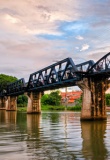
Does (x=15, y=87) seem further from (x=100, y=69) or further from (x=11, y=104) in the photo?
(x=100, y=69)

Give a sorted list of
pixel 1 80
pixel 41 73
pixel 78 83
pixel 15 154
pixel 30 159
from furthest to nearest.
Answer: pixel 1 80, pixel 41 73, pixel 78 83, pixel 15 154, pixel 30 159

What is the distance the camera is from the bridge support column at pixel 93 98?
187ft

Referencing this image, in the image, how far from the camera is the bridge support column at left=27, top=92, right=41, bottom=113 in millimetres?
96688

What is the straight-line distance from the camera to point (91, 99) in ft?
188

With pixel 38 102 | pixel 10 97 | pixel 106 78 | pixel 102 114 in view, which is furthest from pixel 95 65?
pixel 10 97

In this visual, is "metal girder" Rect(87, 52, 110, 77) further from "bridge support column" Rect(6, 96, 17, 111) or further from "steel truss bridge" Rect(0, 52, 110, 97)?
"bridge support column" Rect(6, 96, 17, 111)

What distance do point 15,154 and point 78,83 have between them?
139ft

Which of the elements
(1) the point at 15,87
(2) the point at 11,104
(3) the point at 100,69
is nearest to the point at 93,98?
(3) the point at 100,69

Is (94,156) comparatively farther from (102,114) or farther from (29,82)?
(29,82)

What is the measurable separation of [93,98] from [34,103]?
42.1m

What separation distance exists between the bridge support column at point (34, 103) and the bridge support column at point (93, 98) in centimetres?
3930

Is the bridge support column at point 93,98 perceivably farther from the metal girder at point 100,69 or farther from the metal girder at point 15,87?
the metal girder at point 15,87

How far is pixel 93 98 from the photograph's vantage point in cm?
5762

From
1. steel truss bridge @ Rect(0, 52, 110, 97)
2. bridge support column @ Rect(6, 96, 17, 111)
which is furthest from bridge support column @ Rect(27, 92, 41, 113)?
bridge support column @ Rect(6, 96, 17, 111)
